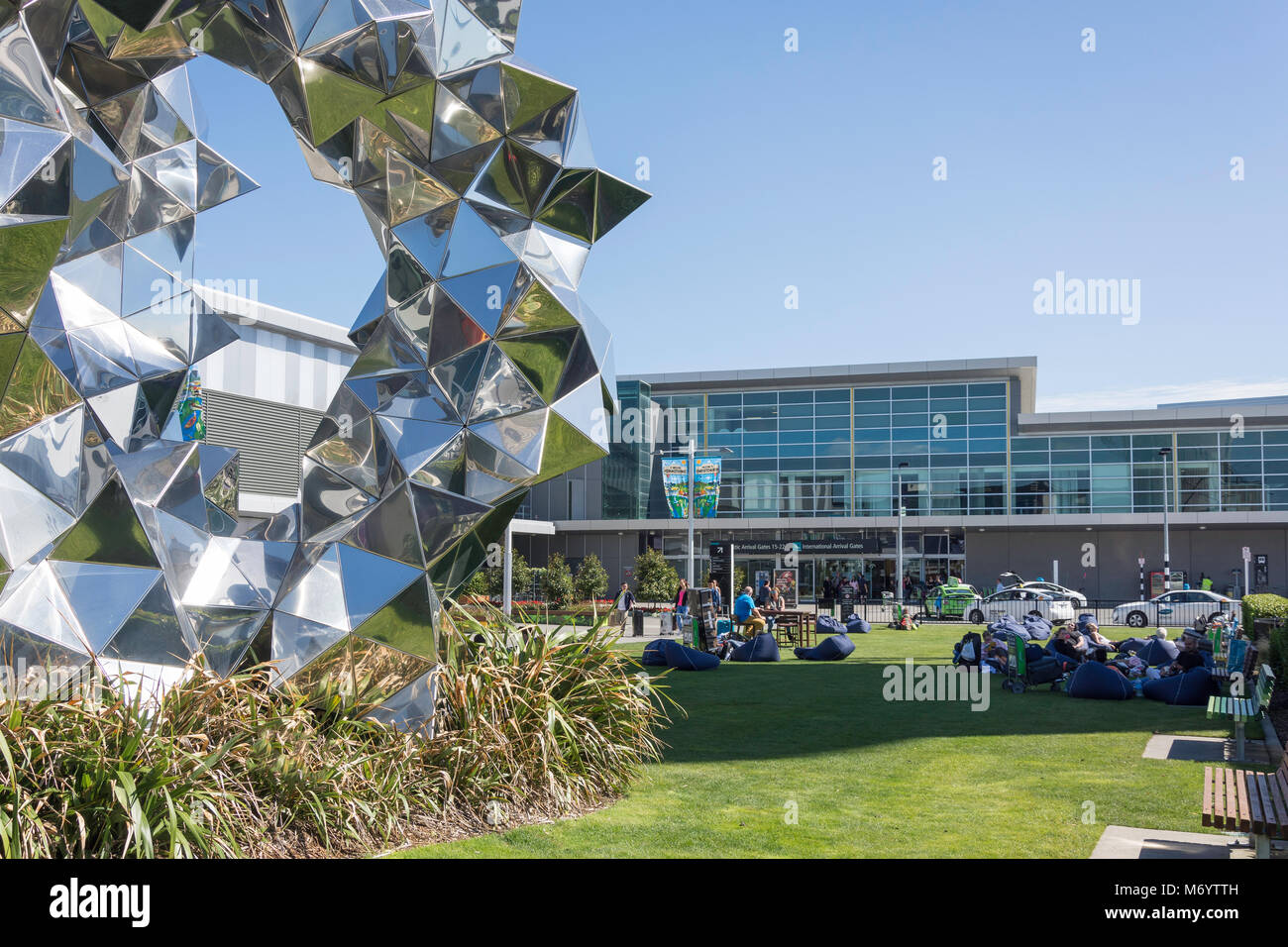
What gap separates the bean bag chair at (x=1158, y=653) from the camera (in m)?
17.4

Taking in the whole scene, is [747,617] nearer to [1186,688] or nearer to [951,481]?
[1186,688]

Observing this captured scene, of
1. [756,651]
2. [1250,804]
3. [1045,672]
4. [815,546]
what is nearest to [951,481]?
[815,546]

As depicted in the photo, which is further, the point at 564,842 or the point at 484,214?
the point at 484,214

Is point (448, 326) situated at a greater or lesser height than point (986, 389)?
lesser

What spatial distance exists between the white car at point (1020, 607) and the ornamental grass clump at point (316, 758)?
87.0ft

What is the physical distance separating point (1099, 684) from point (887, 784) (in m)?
7.24

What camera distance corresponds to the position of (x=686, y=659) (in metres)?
18.7

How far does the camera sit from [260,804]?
19.9ft

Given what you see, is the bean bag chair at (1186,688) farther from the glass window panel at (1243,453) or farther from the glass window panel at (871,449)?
the glass window panel at (1243,453)
